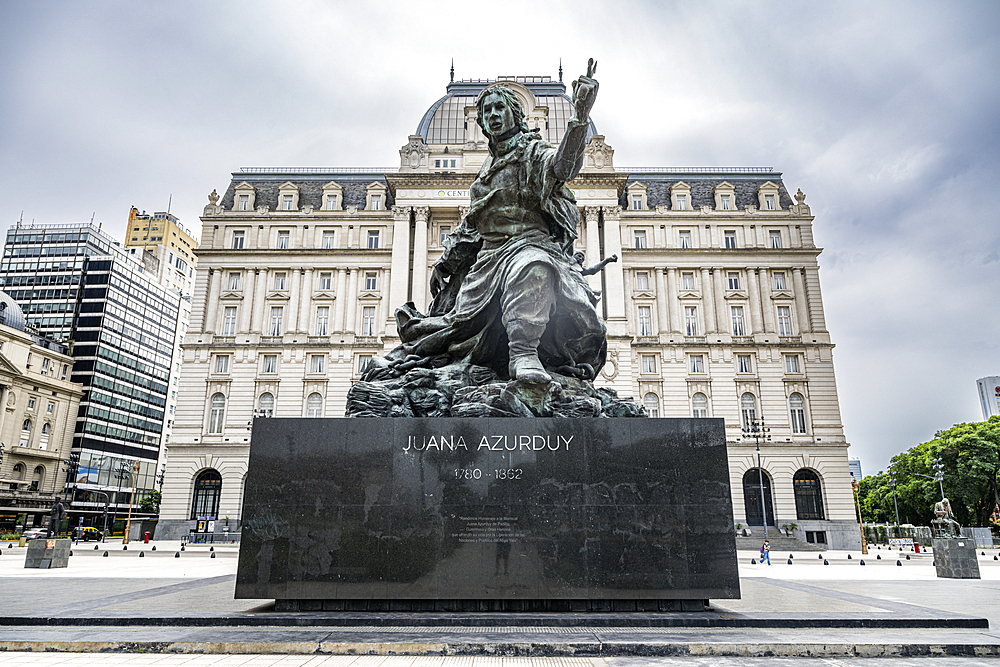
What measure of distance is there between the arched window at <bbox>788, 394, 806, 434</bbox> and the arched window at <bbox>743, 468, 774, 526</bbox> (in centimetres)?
440

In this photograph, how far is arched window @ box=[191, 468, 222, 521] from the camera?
46.2 metres

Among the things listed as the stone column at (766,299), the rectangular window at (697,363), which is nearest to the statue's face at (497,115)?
the rectangular window at (697,363)

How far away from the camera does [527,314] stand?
6926 mm

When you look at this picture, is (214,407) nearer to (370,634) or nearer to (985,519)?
(370,634)

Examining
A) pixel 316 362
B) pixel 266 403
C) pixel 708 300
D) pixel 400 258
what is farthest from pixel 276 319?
pixel 708 300

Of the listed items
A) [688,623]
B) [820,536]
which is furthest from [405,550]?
[820,536]

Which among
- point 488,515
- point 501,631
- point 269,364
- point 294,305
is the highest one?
point 294,305

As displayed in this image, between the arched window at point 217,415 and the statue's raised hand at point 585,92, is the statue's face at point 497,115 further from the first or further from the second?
the arched window at point 217,415

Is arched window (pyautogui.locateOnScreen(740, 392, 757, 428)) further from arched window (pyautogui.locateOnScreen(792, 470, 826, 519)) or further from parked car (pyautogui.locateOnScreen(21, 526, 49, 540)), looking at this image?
parked car (pyautogui.locateOnScreen(21, 526, 49, 540))

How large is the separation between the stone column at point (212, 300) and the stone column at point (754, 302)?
41.1 metres

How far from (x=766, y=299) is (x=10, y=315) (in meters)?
71.4

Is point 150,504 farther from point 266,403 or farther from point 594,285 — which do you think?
point 594,285

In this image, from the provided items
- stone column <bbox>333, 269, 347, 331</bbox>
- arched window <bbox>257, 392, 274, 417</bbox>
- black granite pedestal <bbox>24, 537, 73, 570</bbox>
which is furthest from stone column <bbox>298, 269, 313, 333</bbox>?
black granite pedestal <bbox>24, 537, 73, 570</bbox>

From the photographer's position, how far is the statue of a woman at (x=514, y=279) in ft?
23.3
